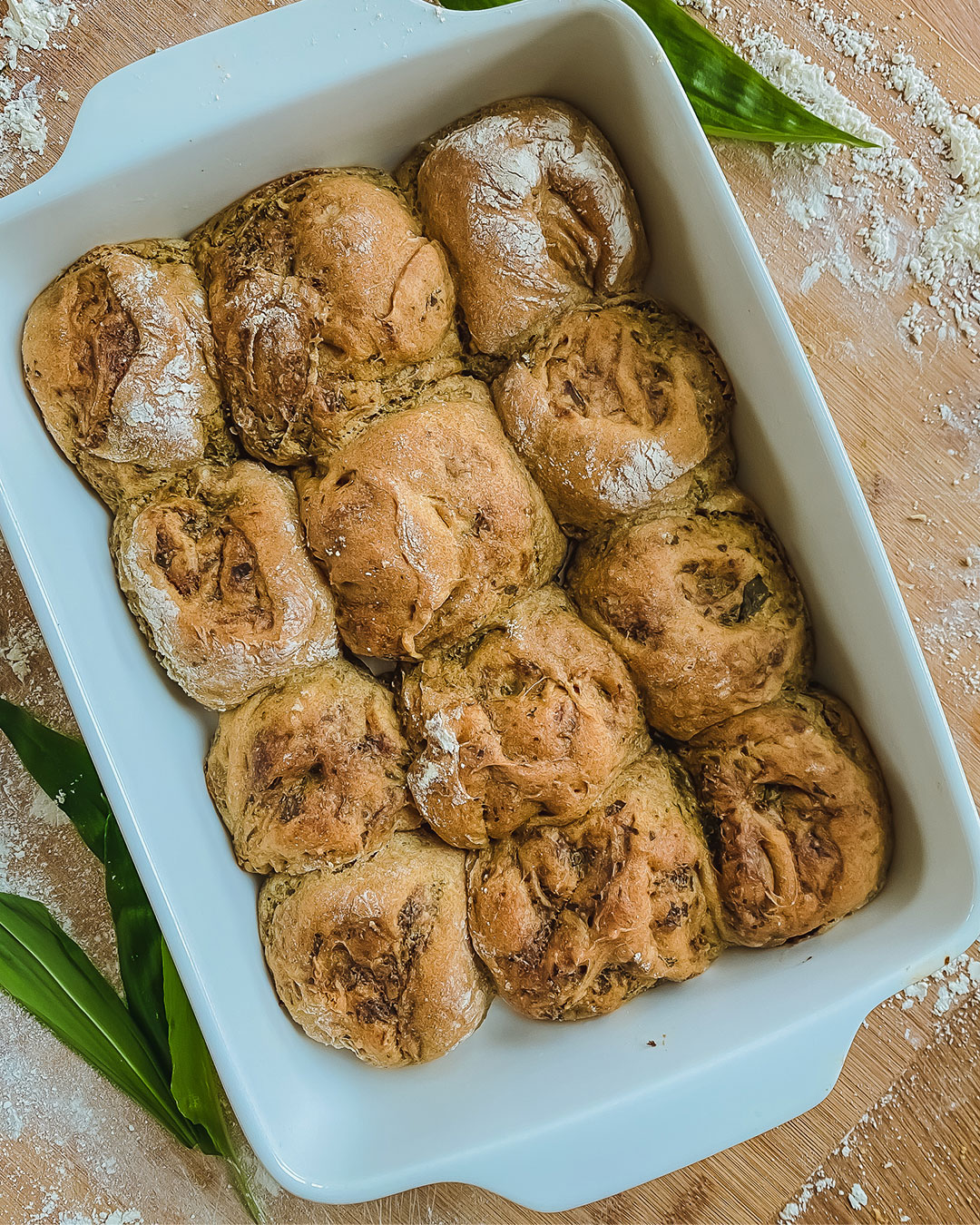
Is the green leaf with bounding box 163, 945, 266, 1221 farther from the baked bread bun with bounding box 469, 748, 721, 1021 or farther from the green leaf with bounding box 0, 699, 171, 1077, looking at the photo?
the baked bread bun with bounding box 469, 748, 721, 1021

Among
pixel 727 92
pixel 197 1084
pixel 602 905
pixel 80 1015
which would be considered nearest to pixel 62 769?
pixel 80 1015

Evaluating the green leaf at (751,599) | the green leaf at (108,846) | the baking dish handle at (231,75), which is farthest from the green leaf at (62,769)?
the green leaf at (751,599)

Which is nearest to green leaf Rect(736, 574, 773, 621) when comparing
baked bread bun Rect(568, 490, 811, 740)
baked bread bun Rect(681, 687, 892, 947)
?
baked bread bun Rect(568, 490, 811, 740)

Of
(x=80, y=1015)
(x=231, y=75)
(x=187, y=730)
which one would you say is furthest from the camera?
(x=80, y=1015)

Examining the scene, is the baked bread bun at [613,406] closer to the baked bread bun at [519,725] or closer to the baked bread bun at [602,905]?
the baked bread bun at [519,725]

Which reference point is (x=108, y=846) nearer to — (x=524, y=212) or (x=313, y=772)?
(x=313, y=772)

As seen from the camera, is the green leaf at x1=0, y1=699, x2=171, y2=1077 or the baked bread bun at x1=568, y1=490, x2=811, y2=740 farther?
the green leaf at x1=0, y1=699, x2=171, y2=1077

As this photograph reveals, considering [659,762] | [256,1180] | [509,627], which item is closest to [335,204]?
[509,627]
